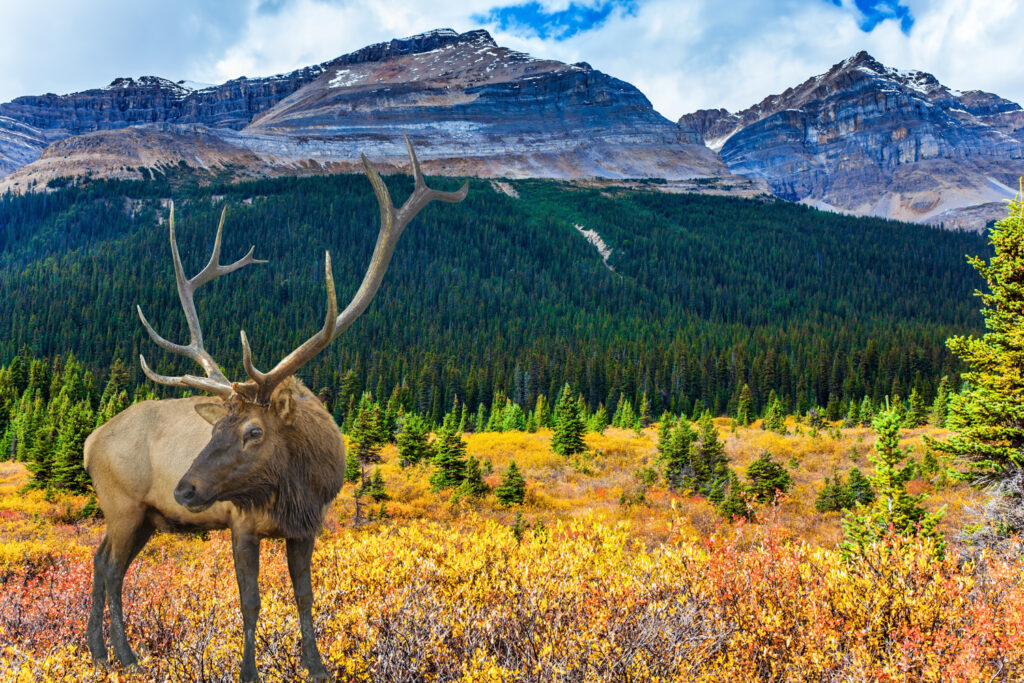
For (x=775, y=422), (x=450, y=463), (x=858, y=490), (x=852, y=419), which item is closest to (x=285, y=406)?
(x=450, y=463)

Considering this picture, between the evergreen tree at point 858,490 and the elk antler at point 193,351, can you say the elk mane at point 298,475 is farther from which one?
the evergreen tree at point 858,490

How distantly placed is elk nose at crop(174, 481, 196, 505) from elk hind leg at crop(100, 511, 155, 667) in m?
1.39

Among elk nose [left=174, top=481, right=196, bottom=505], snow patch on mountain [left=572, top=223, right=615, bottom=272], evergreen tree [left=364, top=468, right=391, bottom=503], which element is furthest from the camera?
snow patch on mountain [left=572, top=223, right=615, bottom=272]

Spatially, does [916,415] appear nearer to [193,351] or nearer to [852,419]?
[852,419]

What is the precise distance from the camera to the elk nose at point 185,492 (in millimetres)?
4156

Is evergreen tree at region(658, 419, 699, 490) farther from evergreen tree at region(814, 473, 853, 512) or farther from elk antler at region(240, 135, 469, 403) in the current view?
elk antler at region(240, 135, 469, 403)

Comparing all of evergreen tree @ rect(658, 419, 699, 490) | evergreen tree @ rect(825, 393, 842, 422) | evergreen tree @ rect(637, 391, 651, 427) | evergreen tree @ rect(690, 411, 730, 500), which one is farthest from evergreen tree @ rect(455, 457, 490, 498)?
evergreen tree @ rect(825, 393, 842, 422)

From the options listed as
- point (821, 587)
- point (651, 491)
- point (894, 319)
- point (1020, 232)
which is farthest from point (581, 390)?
point (894, 319)

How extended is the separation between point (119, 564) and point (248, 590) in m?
1.48

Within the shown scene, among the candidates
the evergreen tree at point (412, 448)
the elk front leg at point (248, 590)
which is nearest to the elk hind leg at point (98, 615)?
the elk front leg at point (248, 590)

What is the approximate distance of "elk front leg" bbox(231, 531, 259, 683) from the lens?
14.7 feet

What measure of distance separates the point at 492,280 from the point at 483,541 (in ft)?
463

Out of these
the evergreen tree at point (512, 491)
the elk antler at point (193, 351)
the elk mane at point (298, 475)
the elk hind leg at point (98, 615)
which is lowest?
the evergreen tree at point (512, 491)

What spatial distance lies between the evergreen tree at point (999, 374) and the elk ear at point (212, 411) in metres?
11.6
